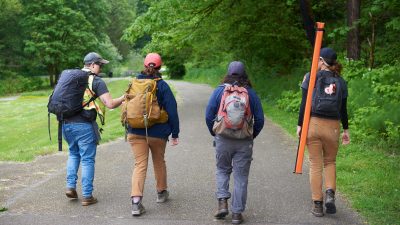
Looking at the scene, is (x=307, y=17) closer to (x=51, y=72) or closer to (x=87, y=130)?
(x=87, y=130)

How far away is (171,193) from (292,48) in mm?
14631

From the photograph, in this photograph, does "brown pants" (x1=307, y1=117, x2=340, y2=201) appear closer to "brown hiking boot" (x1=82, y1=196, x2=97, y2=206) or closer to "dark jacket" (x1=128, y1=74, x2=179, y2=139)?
"dark jacket" (x1=128, y1=74, x2=179, y2=139)

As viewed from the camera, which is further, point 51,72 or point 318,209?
point 51,72

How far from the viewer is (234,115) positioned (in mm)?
5285

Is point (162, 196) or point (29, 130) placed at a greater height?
point (162, 196)

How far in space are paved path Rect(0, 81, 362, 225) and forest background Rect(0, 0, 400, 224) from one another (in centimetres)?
81

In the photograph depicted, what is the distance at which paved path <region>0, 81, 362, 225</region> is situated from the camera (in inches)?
224

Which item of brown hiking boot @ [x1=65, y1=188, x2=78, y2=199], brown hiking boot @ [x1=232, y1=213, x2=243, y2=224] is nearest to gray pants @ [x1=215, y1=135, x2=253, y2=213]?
brown hiking boot @ [x1=232, y1=213, x2=243, y2=224]

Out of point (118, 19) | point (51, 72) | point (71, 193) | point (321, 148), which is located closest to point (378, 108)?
point (321, 148)

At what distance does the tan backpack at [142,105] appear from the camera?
224 inches

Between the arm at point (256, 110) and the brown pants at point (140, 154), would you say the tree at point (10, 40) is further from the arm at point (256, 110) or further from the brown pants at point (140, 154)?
the arm at point (256, 110)

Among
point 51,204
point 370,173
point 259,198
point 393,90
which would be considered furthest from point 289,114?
point 51,204

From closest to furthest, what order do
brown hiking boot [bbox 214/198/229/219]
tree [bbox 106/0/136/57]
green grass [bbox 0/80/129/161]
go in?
brown hiking boot [bbox 214/198/229/219]
green grass [bbox 0/80/129/161]
tree [bbox 106/0/136/57]

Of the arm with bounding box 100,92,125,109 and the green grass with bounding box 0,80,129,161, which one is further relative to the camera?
the green grass with bounding box 0,80,129,161
